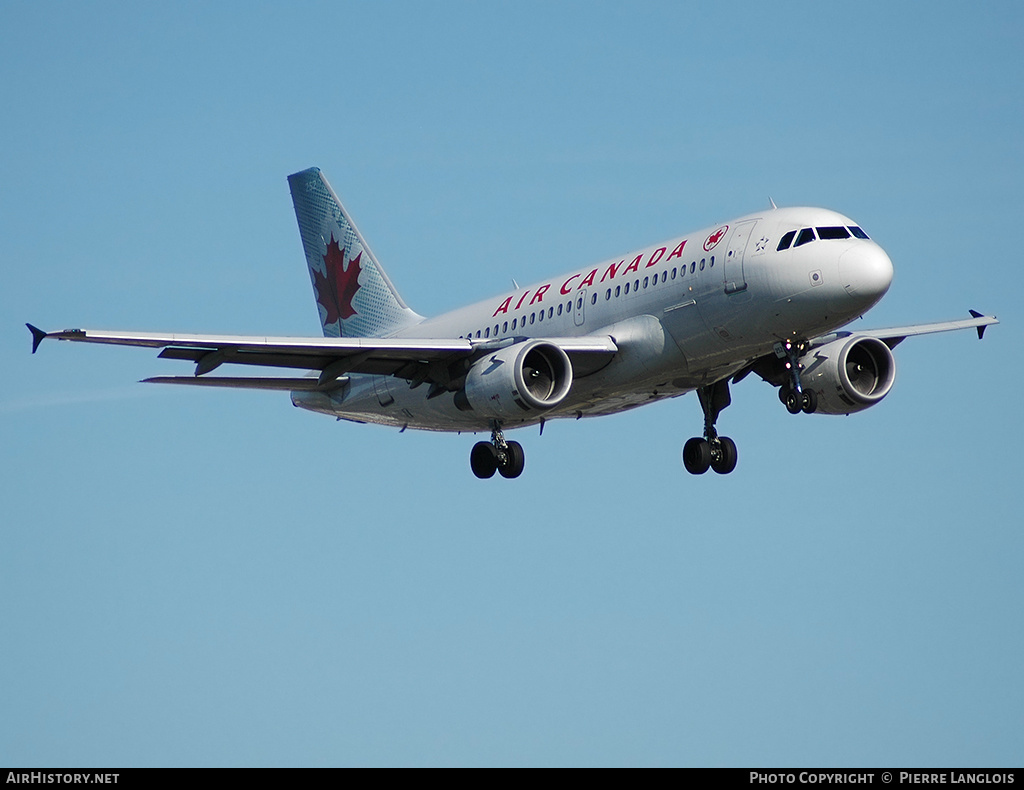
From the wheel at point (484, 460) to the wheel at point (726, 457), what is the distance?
5.90 m

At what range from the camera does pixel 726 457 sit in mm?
40812

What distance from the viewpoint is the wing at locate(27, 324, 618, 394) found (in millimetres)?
35000

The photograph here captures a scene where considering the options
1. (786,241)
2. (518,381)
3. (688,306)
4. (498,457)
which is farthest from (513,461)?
(786,241)

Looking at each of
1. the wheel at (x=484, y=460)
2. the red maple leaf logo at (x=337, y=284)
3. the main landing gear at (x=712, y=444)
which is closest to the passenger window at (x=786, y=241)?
the main landing gear at (x=712, y=444)

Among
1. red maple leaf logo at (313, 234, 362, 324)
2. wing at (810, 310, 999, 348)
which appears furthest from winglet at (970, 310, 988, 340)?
red maple leaf logo at (313, 234, 362, 324)

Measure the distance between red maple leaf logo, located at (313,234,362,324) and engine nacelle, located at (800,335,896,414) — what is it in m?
16.9

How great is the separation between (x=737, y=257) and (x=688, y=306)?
1.65m
